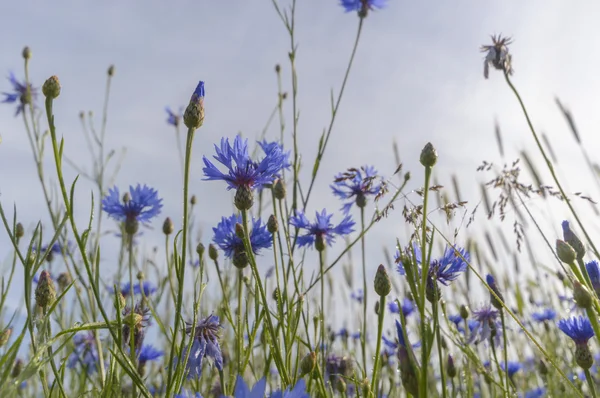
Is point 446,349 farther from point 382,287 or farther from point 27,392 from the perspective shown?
point 27,392

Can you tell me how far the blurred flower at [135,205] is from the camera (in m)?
1.74

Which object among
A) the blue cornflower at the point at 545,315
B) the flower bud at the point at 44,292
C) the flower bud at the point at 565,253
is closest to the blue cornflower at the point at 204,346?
the flower bud at the point at 44,292

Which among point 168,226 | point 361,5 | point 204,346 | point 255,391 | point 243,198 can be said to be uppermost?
point 361,5

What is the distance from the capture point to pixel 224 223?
52.5 inches

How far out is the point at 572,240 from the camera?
91 centimetres

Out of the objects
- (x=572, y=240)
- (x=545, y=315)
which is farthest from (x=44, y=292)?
(x=545, y=315)

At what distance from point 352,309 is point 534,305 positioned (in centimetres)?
116

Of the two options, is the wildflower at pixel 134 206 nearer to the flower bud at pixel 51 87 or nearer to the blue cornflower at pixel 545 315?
the flower bud at pixel 51 87

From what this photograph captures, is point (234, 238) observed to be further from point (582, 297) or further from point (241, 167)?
point (582, 297)

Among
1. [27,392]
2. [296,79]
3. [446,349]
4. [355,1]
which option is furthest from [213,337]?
[27,392]

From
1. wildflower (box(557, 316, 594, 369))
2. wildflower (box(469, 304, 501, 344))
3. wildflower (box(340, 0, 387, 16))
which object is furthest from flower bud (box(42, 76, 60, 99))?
wildflower (box(340, 0, 387, 16))

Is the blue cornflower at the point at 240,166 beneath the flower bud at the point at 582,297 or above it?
above

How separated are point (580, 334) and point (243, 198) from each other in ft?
2.60

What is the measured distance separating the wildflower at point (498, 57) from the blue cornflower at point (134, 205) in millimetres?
1120
